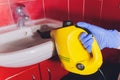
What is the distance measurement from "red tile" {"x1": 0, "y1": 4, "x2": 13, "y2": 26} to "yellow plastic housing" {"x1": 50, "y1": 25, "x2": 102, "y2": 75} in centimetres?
41

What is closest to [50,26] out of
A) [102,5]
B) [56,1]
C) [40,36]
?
[40,36]

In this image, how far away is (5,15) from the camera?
0.99m

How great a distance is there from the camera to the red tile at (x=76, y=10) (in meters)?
1.15

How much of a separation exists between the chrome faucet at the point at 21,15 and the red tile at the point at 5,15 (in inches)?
2.0

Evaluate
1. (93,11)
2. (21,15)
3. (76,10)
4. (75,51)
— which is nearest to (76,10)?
(76,10)

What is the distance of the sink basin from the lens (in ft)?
2.29

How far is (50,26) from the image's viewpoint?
1.06m

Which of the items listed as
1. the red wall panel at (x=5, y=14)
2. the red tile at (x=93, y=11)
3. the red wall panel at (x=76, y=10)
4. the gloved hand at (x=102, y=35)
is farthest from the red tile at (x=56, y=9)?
the gloved hand at (x=102, y=35)

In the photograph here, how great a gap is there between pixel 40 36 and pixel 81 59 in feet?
1.22

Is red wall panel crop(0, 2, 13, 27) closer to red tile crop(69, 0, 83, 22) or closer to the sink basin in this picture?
the sink basin

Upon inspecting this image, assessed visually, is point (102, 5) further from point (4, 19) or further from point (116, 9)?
point (4, 19)

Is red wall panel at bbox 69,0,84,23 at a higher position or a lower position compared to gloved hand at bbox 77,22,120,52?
higher

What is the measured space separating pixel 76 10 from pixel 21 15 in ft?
1.33

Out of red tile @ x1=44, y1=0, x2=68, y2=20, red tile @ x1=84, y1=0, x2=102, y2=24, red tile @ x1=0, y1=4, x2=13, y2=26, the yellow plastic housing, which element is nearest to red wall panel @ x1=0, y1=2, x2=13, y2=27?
red tile @ x1=0, y1=4, x2=13, y2=26
